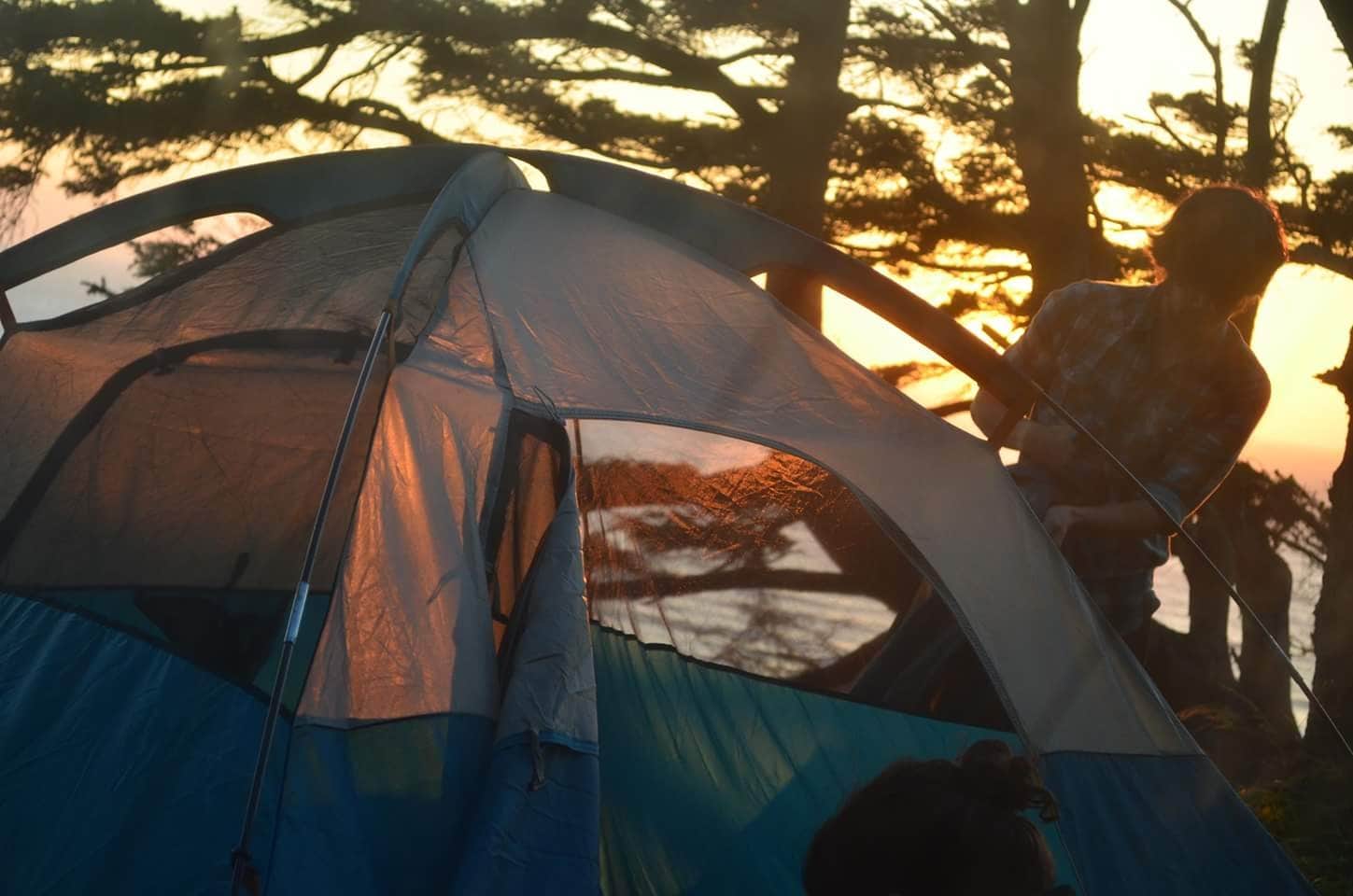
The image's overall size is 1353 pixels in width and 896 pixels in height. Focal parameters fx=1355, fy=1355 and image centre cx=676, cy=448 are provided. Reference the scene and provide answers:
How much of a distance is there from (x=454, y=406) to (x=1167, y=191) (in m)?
6.26

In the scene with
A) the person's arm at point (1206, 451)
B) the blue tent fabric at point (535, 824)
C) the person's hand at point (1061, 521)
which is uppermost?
the person's arm at point (1206, 451)

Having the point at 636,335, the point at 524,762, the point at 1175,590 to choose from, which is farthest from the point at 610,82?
the point at 1175,590

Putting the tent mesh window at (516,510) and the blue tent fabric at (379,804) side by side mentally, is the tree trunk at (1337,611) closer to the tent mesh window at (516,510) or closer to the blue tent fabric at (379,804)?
the tent mesh window at (516,510)

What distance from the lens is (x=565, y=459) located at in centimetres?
226

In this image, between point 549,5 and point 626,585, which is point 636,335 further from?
point 549,5

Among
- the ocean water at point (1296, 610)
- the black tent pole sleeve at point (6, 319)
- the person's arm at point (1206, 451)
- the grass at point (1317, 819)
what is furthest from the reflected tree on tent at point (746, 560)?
the ocean water at point (1296, 610)

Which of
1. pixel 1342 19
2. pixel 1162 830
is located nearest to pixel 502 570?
pixel 1162 830

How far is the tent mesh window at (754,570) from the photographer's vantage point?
2875 millimetres

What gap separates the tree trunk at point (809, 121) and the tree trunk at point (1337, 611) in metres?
2.61

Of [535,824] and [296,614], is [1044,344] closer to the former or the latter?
[535,824]

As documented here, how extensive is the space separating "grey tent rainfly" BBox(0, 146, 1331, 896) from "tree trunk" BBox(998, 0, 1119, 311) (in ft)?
14.3

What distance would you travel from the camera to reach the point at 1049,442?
9.22 ft

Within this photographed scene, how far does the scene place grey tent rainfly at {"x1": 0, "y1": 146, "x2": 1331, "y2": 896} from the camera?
2.06m

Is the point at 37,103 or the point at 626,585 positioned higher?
the point at 37,103
